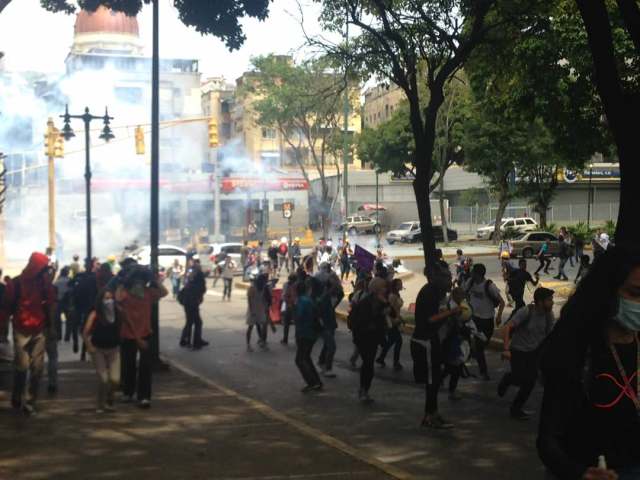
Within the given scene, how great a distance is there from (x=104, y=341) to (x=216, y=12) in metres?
7.35

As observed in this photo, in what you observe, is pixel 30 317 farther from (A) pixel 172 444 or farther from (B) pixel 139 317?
(A) pixel 172 444

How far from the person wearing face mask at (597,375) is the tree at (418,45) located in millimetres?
14564

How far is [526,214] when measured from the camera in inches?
2608

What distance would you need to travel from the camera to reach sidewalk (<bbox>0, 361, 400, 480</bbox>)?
764cm

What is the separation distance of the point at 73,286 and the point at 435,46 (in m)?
8.58

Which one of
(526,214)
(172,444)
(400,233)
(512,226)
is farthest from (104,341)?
(526,214)

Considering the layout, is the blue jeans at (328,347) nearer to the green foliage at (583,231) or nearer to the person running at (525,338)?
the person running at (525,338)

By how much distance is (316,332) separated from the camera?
1231 centimetres

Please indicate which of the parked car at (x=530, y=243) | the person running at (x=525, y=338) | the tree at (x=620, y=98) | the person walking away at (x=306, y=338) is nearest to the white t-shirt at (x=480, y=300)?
the tree at (x=620, y=98)

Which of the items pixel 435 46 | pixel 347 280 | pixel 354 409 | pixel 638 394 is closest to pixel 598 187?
pixel 347 280

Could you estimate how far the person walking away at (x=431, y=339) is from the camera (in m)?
9.55

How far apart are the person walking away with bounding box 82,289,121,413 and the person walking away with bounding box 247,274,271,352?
24.3 ft

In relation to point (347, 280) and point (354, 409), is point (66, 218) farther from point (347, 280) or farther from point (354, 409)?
point (354, 409)

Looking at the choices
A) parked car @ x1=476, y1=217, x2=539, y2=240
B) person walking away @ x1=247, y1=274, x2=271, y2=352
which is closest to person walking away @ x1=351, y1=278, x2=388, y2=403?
person walking away @ x1=247, y1=274, x2=271, y2=352
